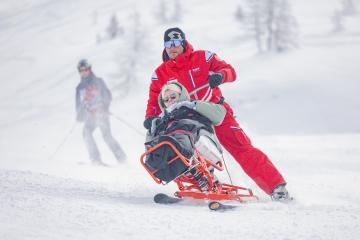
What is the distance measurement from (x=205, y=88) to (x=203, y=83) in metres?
0.07

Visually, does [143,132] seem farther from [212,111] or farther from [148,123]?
[212,111]

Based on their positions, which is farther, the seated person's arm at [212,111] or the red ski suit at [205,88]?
the red ski suit at [205,88]

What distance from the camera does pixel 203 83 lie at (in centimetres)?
461

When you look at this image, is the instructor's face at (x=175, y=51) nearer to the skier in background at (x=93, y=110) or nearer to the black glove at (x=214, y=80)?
the black glove at (x=214, y=80)

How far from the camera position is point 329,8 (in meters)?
63.7

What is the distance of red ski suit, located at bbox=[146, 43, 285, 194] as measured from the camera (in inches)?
174

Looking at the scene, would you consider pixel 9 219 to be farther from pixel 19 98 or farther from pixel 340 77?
pixel 19 98

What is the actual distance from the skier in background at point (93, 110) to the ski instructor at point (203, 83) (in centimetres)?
462

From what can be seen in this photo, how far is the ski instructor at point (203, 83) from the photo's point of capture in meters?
4.39

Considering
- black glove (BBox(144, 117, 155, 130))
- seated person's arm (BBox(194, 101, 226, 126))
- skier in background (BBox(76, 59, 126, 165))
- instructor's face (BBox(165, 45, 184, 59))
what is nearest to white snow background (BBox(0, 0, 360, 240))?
skier in background (BBox(76, 59, 126, 165))

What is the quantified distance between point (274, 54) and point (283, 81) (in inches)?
338

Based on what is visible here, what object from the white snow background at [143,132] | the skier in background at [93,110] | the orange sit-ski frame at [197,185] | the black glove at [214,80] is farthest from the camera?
the skier in background at [93,110]

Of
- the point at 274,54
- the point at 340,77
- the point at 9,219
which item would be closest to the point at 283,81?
the point at 340,77

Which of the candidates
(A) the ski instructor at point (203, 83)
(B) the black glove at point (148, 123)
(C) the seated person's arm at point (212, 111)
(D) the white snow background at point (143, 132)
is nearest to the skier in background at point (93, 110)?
(D) the white snow background at point (143, 132)
